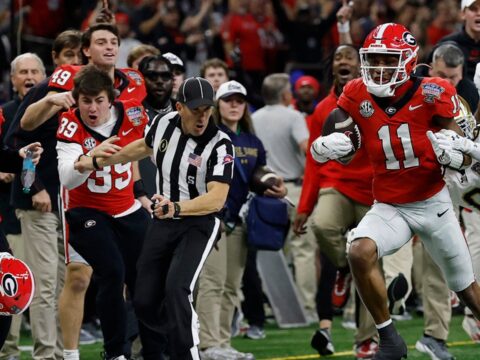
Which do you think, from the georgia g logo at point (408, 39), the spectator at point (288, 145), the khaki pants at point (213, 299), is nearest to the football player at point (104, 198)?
the khaki pants at point (213, 299)

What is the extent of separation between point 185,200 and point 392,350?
5.19 feet

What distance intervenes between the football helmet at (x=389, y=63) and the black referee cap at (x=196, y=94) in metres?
0.97

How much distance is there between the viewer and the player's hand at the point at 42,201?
8.34 metres

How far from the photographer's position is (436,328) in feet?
28.5

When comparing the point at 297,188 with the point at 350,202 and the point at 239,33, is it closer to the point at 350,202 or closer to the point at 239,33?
the point at 350,202

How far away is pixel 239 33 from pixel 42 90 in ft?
22.4

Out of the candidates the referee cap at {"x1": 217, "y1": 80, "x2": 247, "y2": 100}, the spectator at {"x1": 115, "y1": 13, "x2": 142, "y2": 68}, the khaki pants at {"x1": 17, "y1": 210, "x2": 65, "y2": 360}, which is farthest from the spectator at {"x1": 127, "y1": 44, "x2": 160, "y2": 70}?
the spectator at {"x1": 115, "y1": 13, "x2": 142, "y2": 68}

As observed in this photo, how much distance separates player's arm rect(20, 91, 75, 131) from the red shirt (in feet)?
6.37

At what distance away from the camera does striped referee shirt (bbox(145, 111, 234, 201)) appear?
7441 millimetres

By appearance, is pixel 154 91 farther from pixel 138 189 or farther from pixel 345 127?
pixel 345 127

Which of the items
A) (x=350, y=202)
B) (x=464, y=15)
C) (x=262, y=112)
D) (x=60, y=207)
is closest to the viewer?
(x=60, y=207)

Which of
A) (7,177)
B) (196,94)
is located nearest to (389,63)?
(196,94)

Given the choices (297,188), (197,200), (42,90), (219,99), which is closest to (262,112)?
(297,188)

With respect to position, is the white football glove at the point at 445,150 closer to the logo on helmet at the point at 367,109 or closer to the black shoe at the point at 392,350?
the logo on helmet at the point at 367,109
